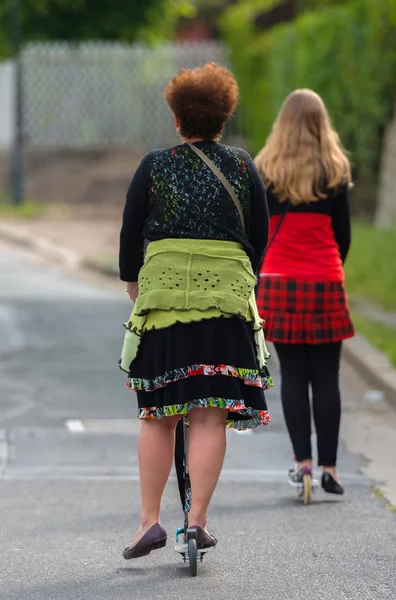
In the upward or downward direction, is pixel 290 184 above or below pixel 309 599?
above

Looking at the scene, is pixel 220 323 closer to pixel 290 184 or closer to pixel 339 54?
pixel 290 184

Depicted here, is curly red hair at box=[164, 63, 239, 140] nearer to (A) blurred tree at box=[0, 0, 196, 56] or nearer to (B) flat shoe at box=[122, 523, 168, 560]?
(B) flat shoe at box=[122, 523, 168, 560]

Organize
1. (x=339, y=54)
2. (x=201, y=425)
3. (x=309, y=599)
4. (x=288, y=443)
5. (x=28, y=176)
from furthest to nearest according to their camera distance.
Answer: (x=28, y=176) → (x=339, y=54) → (x=288, y=443) → (x=201, y=425) → (x=309, y=599)

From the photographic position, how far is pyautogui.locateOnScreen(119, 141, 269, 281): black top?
4.62 meters

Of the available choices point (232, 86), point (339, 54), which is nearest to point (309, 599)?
point (232, 86)

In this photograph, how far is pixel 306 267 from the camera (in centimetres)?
600

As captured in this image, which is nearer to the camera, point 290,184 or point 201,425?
point 201,425

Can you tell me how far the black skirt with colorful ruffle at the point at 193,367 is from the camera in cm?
457

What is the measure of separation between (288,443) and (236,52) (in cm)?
1751

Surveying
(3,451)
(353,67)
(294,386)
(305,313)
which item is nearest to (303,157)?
(305,313)

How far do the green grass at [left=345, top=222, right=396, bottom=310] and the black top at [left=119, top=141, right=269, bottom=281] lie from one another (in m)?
7.33

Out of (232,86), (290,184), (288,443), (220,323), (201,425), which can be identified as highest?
(232,86)

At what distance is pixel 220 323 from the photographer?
15.1ft

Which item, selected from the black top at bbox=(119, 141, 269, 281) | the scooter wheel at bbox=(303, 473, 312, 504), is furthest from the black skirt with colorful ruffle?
the scooter wheel at bbox=(303, 473, 312, 504)
